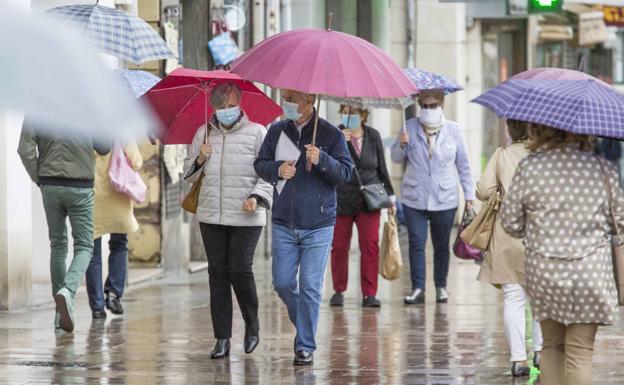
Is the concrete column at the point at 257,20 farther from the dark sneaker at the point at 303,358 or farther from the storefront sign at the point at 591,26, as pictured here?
the storefront sign at the point at 591,26

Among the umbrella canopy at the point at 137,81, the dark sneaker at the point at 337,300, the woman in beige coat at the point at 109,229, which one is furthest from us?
the dark sneaker at the point at 337,300

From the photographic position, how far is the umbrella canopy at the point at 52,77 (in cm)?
462

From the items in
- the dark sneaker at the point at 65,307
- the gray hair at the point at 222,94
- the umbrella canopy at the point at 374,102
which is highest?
the gray hair at the point at 222,94

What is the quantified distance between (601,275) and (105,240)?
8.06m

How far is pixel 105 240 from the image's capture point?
48.4 ft

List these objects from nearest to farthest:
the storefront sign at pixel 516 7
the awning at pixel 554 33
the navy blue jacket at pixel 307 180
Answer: the navy blue jacket at pixel 307 180, the storefront sign at pixel 516 7, the awning at pixel 554 33

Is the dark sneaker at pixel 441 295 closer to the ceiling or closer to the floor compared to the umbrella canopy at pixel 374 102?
closer to the floor

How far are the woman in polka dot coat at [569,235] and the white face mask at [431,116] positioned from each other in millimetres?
6152

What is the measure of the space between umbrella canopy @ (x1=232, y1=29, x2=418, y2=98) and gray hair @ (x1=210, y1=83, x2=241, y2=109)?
0.53 metres

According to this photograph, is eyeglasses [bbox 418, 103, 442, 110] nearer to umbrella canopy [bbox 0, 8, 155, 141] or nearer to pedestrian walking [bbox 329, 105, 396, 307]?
pedestrian walking [bbox 329, 105, 396, 307]

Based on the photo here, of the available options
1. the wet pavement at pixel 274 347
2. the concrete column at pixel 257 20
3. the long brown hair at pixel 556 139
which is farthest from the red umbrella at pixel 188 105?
the concrete column at pixel 257 20

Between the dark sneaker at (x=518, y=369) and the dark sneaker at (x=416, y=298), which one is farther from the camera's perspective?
the dark sneaker at (x=416, y=298)

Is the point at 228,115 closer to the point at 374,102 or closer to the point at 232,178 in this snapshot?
the point at 232,178

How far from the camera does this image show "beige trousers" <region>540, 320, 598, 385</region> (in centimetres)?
740
